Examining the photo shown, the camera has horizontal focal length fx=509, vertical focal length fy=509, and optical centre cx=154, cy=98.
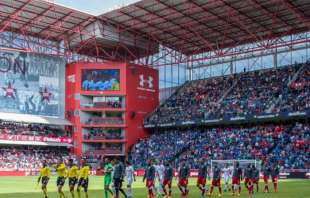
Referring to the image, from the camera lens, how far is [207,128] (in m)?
80.1

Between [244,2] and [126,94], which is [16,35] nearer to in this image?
[126,94]

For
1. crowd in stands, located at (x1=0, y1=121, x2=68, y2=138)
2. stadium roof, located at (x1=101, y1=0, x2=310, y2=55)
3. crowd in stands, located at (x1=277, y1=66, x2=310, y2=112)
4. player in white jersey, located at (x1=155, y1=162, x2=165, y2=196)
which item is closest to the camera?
player in white jersey, located at (x1=155, y1=162, x2=165, y2=196)

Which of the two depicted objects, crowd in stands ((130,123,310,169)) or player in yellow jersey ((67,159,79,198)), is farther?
crowd in stands ((130,123,310,169))

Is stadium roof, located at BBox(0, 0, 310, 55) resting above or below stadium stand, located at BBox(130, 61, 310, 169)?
above

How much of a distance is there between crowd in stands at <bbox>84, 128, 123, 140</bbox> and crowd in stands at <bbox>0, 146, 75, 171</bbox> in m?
4.57

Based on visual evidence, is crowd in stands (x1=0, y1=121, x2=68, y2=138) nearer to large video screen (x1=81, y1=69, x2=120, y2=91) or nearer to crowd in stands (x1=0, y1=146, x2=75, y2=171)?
crowd in stands (x1=0, y1=146, x2=75, y2=171)

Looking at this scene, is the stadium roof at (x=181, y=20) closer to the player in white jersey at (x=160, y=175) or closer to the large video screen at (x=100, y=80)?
the large video screen at (x=100, y=80)

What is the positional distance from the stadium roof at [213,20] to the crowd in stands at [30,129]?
69.3 feet

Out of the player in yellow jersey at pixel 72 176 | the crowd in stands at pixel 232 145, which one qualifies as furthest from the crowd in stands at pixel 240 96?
the player in yellow jersey at pixel 72 176

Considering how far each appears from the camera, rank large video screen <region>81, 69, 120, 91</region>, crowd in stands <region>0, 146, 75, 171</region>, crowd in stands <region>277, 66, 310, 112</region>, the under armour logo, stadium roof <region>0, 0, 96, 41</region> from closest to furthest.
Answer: stadium roof <region>0, 0, 96, 41</region>
crowd in stands <region>277, 66, 310, 112</region>
crowd in stands <region>0, 146, 75, 171</region>
large video screen <region>81, 69, 120, 91</region>
the under armour logo

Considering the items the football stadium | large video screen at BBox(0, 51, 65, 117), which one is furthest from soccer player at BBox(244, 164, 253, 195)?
large video screen at BBox(0, 51, 65, 117)

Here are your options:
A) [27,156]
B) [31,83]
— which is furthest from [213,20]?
[27,156]

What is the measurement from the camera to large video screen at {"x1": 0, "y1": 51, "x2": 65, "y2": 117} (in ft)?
250

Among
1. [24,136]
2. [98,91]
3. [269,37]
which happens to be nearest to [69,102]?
[98,91]
